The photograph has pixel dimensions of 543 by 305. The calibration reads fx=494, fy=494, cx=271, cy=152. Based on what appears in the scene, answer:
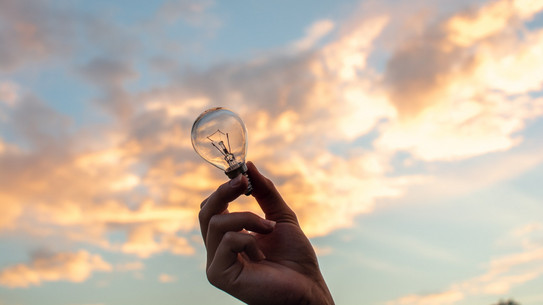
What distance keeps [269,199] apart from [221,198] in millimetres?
607

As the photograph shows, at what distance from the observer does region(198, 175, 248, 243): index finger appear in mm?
3357

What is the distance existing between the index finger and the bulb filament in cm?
80

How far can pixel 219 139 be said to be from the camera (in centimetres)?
426

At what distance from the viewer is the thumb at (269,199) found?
3.82 meters

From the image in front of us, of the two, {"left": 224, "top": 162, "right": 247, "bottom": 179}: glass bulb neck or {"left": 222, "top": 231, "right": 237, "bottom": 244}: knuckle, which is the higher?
{"left": 224, "top": 162, "right": 247, "bottom": 179}: glass bulb neck

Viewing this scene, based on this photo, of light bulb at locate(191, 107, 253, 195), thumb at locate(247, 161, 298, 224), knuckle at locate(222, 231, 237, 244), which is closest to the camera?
knuckle at locate(222, 231, 237, 244)

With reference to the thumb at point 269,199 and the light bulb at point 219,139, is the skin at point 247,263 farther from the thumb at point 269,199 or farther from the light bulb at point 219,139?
the light bulb at point 219,139

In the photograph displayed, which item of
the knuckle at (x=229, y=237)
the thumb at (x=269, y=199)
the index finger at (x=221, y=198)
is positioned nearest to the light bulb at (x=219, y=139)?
the thumb at (x=269, y=199)

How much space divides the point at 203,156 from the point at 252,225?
120 cm

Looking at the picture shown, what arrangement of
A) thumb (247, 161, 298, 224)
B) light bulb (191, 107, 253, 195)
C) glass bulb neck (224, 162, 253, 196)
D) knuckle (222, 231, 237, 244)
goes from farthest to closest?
light bulb (191, 107, 253, 195), glass bulb neck (224, 162, 253, 196), thumb (247, 161, 298, 224), knuckle (222, 231, 237, 244)

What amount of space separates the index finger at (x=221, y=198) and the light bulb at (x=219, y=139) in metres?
0.70

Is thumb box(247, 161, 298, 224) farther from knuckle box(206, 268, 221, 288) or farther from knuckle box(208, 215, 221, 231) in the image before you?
knuckle box(206, 268, 221, 288)

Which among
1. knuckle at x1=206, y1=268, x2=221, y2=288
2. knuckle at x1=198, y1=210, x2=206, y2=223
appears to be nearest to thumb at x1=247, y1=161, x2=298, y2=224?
knuckle at x1=198, y1=210, x2=206, y2=223

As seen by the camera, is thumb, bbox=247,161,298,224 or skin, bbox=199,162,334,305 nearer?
skin, bbox=199,162,334,305
